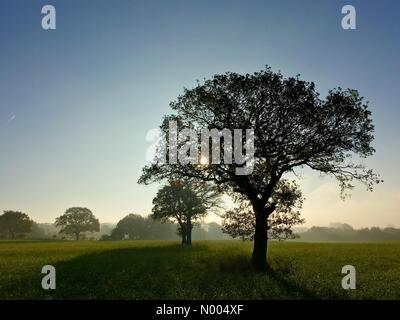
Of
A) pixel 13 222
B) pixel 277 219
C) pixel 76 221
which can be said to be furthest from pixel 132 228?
pixel 277 219

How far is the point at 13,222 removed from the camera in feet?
531

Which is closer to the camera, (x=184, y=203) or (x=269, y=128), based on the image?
(x=269, y=128)

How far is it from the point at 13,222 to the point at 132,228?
5429 cm

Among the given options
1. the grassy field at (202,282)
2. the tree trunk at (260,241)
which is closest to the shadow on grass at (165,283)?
the grassy field at (202,282)

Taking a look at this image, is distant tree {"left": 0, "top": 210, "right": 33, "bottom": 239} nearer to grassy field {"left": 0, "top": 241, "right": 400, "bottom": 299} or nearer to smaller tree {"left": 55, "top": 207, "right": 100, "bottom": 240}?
smaller tree {"left": 55, "top": 207, "right": 100, "bottom": 240}

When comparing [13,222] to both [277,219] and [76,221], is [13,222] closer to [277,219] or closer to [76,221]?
[76,221]

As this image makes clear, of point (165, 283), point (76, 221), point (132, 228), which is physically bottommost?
point (132, 228)

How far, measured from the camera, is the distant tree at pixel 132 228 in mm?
147625

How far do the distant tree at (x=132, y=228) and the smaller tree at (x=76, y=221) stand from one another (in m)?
15.9

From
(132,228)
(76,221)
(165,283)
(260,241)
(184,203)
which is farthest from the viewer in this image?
(76,221)

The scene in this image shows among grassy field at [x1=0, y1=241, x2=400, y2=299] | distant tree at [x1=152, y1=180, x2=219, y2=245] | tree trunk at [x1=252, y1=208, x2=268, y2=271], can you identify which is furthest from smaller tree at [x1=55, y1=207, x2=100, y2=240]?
tree trunk at [x1=252, y1=208, x2=268, y2=271]

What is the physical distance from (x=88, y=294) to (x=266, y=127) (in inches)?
650

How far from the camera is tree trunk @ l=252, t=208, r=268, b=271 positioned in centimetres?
2902
